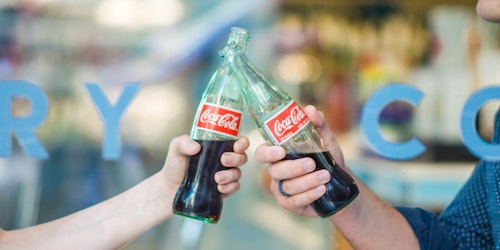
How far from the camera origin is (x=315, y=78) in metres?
3.62

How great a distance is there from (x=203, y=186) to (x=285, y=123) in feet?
0.54

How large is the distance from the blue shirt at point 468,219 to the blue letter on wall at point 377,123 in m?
0.10

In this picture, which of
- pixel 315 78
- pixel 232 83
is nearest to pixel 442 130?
pixel 315 78

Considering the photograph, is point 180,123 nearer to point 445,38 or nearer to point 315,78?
point 315,78

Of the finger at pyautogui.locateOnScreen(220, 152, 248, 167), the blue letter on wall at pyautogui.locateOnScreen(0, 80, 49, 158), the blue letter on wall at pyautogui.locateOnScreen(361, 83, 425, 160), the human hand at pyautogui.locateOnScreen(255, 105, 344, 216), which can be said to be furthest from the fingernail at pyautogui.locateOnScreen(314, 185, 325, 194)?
the blue letter on wall at pyautogui.locateOnScreen(0, 80, 49, 158)

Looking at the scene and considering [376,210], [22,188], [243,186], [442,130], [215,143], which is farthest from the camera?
[243,186]

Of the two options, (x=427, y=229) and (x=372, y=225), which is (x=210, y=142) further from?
(x=427, y=229)

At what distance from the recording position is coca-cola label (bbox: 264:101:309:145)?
865mm

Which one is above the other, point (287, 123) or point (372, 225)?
point (287, 123)

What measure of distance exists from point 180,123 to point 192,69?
0.90 feet

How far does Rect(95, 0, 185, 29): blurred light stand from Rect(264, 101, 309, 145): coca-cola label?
7.67 feet

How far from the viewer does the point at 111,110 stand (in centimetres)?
117

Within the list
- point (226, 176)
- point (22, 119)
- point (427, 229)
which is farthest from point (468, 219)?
point (22, 119)

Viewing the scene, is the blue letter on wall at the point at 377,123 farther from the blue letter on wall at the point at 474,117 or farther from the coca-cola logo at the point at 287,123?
the coca-cola logo at the point at 287,123
